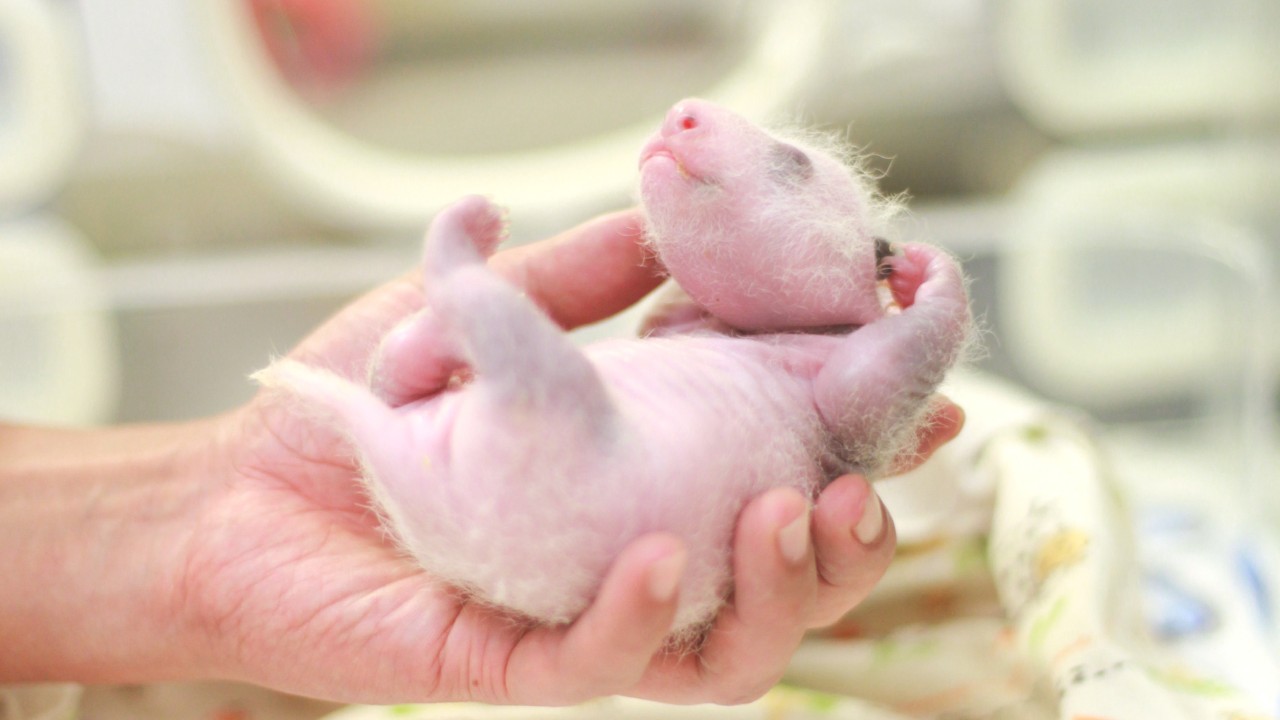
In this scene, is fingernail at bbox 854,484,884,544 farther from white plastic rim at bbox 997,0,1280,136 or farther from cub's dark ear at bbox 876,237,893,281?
white plastic rim at bbox 997,0,1280,136

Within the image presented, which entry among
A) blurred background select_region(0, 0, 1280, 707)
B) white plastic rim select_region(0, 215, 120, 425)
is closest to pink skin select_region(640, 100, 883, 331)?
blurred background select_region(0, 0, 1280, 707)

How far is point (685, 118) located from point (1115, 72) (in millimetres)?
1723

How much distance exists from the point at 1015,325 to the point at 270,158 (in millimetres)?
1195

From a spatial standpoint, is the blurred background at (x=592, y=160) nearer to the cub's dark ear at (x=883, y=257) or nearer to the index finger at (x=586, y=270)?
the index finger at (x=586, y=270)

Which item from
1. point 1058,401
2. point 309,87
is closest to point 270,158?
point 309,87

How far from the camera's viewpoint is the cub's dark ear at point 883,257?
63 cm

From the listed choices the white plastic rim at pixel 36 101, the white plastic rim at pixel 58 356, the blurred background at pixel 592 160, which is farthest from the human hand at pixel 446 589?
the white plastic rim at pixel 36 101

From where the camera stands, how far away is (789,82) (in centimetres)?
174

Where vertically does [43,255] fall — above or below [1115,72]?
above

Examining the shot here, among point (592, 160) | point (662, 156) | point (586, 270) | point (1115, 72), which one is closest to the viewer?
point (662, 156)

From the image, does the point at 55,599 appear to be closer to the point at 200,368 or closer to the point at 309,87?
the point at 200,368

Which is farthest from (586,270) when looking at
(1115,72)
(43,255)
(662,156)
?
(1115,72)

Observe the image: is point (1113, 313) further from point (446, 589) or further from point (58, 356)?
point (58, 356)

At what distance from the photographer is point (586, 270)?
77cm
